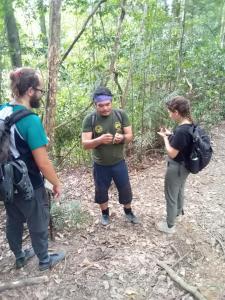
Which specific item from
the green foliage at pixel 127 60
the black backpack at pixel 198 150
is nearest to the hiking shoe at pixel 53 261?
the black backpack at pixel 198 150

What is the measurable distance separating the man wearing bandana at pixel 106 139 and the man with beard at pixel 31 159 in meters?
0.83

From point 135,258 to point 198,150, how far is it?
1426mm

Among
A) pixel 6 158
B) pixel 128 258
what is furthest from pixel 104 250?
pixel 6 158

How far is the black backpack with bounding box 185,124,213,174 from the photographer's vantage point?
3.31 m

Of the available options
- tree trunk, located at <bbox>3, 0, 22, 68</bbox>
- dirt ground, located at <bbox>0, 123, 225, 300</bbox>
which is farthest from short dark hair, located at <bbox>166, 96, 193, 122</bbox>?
tree trunk, located at <bbox>3, 0, 22, 68</bbox>

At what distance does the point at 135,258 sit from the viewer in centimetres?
360

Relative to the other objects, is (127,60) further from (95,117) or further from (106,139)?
(106,139)

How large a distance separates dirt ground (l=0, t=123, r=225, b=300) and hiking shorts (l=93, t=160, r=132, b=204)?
0.49 meters

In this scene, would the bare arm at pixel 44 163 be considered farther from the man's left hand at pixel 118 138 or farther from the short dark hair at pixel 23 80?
the man's left hand at pixel 118 138

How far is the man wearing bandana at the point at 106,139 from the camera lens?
3.54 meters

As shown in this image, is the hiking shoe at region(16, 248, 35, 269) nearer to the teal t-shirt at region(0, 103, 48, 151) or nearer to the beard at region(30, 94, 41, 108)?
the teal t-shirt at region(0, 103, 48, 151)

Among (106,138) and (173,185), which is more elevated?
(106,138)

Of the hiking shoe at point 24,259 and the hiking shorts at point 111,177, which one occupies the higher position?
the hiking shorts at point 111,177

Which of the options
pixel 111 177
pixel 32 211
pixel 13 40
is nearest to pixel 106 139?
pixel 111 177
